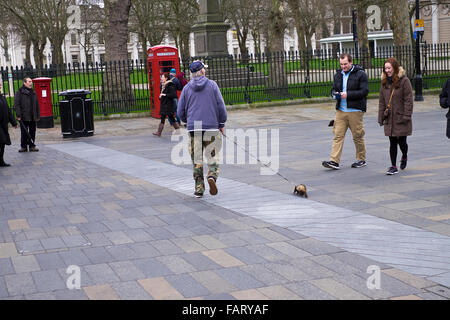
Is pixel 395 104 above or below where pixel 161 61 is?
below

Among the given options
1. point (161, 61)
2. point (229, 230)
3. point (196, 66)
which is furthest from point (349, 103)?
point (161, 61)

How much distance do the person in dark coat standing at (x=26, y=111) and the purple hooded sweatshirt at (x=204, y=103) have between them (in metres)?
6.10

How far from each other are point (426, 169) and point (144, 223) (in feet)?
14.9

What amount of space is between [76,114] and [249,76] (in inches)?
318

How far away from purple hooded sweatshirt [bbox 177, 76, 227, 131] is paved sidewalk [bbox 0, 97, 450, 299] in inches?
37.7

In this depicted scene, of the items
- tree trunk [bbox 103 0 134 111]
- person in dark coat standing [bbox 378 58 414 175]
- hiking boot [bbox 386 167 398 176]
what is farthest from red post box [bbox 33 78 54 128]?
hiking boot [bbox 386 167 398 176]

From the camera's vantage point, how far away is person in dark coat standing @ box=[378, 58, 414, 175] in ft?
28.9

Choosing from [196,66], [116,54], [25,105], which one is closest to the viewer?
[196,66]

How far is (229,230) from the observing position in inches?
243

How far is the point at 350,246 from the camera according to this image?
5.49 metres

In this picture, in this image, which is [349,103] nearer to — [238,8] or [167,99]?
[167,99]

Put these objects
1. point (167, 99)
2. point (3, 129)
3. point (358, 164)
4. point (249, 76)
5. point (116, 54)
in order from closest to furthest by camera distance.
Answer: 1. point (358, 164)
2. point (3, 129)
3. point (167, 99)
4. point (116, 54)
5. point (249, 76)

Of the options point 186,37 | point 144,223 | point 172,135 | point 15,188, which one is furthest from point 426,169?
point 186,37

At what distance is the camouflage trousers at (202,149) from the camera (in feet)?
25.9
